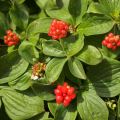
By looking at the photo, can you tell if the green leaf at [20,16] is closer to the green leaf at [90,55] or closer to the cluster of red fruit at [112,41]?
the green leaf at [90,55]

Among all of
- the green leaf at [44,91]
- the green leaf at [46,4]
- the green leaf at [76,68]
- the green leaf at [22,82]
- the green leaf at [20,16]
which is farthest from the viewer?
the green leaf at [46,4]

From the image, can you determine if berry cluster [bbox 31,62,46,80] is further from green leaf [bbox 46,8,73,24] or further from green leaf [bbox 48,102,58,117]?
green leaf [bbox 46,8,73,24]

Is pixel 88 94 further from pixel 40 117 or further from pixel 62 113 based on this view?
pixel 40 117

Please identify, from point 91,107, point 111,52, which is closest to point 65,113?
point 91,107

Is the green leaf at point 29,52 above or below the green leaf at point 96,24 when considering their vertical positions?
below

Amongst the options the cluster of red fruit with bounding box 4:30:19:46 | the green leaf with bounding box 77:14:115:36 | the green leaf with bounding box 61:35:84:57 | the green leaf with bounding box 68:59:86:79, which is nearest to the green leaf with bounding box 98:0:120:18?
the green leaf with bounding box 77:14:115:36

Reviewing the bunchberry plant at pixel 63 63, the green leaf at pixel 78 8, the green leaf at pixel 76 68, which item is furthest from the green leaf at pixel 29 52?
the green leaf at pixel 78 8

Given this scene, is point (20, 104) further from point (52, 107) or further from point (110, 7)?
point (110, 7)
